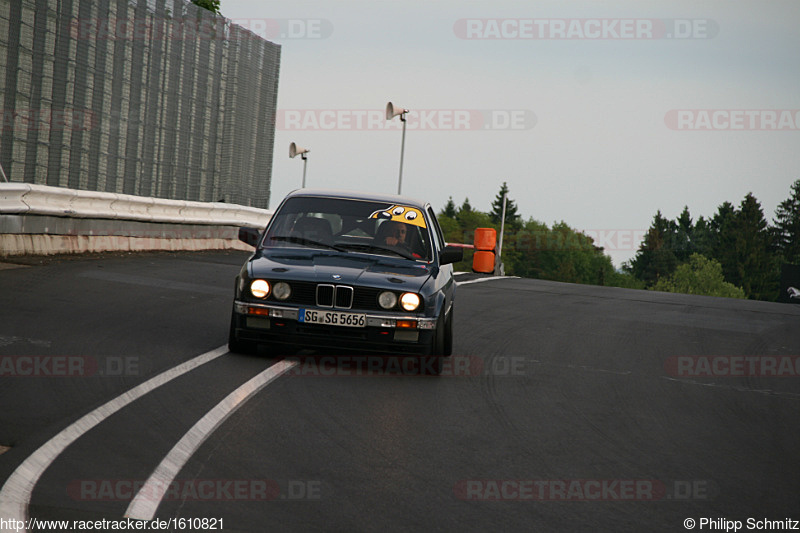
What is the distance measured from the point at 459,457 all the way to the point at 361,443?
0.60 m

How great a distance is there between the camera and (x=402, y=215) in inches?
387

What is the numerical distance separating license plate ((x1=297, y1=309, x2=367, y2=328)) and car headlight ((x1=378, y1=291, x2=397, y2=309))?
0.62 feet

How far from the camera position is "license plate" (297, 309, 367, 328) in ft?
27.5

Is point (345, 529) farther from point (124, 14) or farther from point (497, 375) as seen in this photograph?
point (124, 14)

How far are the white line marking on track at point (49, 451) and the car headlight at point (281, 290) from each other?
927 millimetres

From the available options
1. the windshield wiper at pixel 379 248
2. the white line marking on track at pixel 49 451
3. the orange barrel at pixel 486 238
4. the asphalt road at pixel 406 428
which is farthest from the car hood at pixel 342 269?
the orange barrel at pixel 486 238

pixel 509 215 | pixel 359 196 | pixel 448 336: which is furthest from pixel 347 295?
pixel 509 215

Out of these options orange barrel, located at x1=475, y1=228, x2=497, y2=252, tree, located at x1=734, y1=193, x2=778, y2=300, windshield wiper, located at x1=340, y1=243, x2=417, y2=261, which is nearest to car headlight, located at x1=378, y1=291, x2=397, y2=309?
windshield wiper, located at x1=340, y1=243, x2=417, y2=261

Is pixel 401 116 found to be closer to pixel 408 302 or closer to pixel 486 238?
pixel 486 238

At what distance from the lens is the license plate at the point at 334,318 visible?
837cm

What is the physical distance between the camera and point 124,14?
20828 millimetres

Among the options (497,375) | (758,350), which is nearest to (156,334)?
(497,375)

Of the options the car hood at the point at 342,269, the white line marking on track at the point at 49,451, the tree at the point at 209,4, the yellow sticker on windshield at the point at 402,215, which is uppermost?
the tree at the point at 209,4

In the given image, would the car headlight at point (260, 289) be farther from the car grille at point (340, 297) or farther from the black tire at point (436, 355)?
the black tire at point (436, 355)
